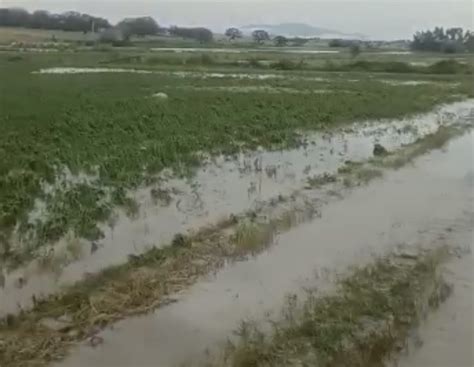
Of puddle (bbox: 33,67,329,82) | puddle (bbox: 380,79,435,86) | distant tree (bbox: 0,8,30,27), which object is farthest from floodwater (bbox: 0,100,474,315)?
distant tree (bbox: 0,8,30,27)

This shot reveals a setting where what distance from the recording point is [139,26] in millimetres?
87688

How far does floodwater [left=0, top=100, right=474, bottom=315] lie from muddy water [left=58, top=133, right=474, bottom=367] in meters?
1.12

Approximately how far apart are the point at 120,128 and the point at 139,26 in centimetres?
7507

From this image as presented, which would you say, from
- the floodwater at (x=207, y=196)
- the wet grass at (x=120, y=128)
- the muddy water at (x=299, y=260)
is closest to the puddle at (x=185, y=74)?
the wet grass at (x=120, y=128)

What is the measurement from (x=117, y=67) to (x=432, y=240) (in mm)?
34902

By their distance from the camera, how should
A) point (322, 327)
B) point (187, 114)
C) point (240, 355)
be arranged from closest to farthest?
point (240, 355), point (322, 327), point (187, 114)

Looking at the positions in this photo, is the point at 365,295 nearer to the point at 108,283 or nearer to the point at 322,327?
the point at 322,327

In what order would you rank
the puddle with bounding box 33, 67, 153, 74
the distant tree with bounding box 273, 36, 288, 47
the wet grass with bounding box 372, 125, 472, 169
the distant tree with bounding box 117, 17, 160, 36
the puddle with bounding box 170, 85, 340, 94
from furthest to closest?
1. the distant tree with bounding box 273, 36, 288, 47
2. the distant tree with bounding box 117, 17, 160, 36
3. the puddle with bounding box 33, 67, 153, 74
4. the puddle with bounding box 170, 85, 340, 94
5. the wet grass with bounding box 372, 125, 472, 169

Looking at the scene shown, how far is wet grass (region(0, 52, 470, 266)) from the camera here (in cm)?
883

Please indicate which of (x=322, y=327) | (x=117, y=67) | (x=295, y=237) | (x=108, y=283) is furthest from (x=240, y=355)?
(x=117, y=67)

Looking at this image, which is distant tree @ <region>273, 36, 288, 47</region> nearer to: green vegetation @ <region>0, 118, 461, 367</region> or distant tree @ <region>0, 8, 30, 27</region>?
distant tree @ <region>0, 8, 30, 27</region>

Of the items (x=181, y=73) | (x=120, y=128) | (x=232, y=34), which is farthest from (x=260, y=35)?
(x=120, y=128)

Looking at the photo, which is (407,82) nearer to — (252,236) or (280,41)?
(252,236)

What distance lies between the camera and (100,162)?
11.7m
